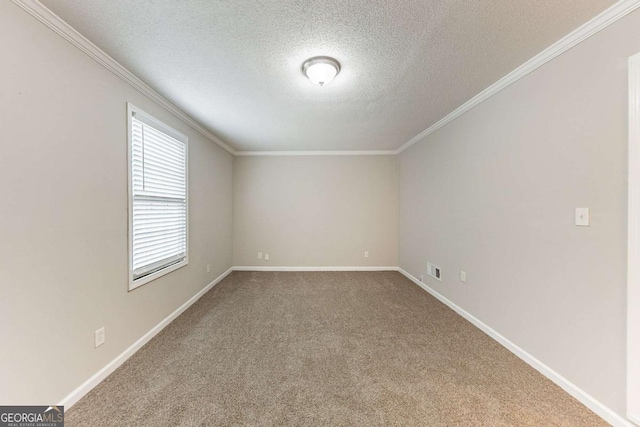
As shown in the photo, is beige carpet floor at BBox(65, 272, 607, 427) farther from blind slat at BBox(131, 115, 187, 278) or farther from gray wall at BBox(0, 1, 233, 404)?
blind slat at BBox(131, 115, 187, 278)

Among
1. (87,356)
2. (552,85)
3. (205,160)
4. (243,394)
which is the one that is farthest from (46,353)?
(552,85)

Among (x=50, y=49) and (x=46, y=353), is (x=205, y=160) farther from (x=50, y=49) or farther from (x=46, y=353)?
(x=46, y=353)

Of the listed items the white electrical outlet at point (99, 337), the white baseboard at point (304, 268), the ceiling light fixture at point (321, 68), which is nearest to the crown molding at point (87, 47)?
the ceiling light fixture at point (321, 68)

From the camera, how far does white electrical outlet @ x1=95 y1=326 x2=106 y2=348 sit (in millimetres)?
1803

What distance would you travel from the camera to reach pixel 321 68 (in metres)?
1.93

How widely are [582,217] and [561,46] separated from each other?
3.97 ft

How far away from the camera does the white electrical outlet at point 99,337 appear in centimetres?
180

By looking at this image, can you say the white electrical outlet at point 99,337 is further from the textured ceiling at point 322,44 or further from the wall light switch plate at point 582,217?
the wall light switch plate at point 582,217

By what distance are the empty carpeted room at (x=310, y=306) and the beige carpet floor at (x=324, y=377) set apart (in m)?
0.02

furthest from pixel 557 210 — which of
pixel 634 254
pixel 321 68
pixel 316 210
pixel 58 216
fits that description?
pixel 316 210

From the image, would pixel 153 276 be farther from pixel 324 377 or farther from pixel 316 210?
pixel 316 210

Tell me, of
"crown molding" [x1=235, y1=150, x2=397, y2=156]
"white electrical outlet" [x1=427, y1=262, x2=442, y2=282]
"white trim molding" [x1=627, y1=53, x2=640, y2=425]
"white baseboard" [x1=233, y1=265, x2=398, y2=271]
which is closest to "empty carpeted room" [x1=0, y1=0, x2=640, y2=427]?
"white trim molding" [x1=627, y1=53, x2=640, y2=425]

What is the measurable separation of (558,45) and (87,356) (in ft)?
13.1

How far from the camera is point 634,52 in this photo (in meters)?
1.40
